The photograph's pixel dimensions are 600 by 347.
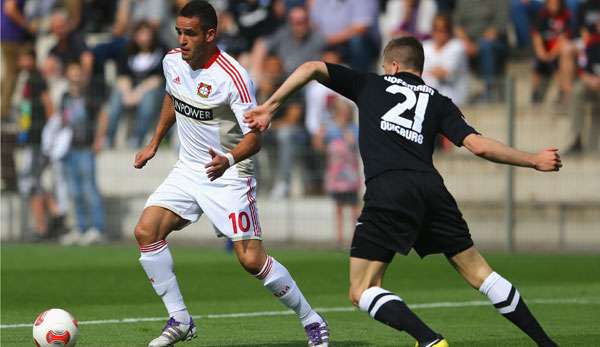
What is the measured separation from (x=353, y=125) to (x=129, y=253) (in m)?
3.82

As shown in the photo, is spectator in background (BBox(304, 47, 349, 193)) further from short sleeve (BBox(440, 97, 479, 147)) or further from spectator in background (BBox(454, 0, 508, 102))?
short sleeve (BBox(440, 97, 479, 147))

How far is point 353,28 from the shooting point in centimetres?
2058

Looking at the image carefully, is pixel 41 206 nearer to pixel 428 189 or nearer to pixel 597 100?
pixel 597 100

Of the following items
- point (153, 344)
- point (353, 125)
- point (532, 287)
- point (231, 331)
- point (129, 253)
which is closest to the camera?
point (153, 344)

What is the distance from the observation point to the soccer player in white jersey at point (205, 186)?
9.11 m

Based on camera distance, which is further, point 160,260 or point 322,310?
point 322,310

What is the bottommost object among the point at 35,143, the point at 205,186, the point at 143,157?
the point at 35,143

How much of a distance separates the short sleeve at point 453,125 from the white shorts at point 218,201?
5.50 feet

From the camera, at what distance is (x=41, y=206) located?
67.4ft

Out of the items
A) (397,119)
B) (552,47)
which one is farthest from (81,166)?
(397,119)

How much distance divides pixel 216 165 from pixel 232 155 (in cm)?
23

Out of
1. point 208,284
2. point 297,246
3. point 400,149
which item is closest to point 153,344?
point 400,149

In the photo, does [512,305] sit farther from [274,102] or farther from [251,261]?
[274,102]

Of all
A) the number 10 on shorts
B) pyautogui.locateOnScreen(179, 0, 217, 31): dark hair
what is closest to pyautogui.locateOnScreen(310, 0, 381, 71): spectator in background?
pyautogui.locateOnScreen(179, 0, 217, 31): dark hair
